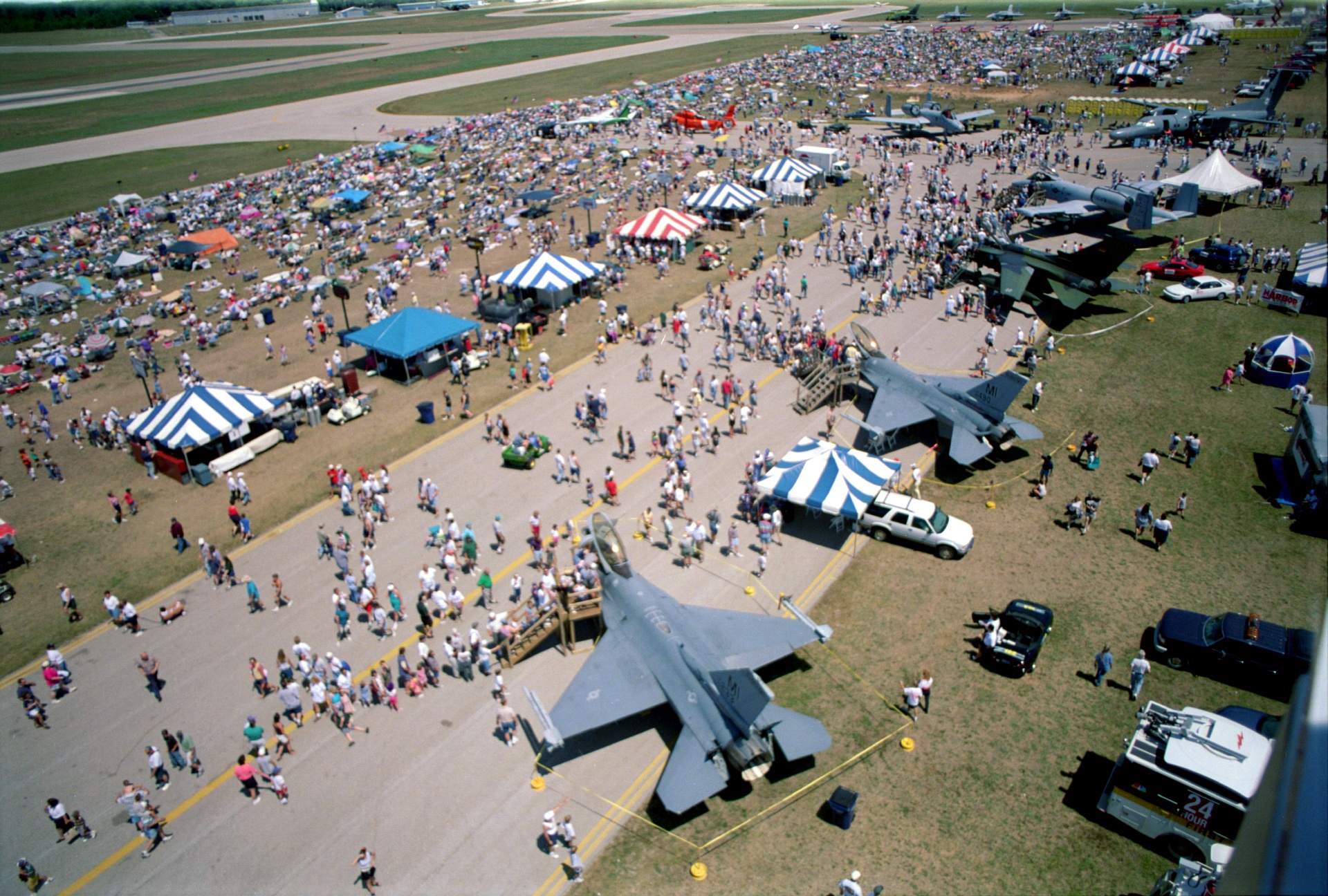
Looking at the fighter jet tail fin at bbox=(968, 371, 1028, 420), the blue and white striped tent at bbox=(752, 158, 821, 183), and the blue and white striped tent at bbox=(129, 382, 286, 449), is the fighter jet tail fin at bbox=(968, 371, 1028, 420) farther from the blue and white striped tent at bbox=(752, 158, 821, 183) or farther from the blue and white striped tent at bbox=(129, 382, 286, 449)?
the blue and white striped tent at bbox=(752, 158, 821, 183)

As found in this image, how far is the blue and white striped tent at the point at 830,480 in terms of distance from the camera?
25969 mm

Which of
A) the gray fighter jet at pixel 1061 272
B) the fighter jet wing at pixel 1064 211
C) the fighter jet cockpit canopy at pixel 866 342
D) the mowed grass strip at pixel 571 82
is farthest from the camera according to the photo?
the mowed grass strip at pixel 571 82

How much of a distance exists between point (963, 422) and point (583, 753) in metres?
19.1

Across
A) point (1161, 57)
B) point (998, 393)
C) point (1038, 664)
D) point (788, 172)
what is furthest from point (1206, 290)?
point (1161, 57)

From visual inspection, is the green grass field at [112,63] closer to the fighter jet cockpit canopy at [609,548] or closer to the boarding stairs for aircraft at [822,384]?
the boarding stairs for aircraft at [822,384]

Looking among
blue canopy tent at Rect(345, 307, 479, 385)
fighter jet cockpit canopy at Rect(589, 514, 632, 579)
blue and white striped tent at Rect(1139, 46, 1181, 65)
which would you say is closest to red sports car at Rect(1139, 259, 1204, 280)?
blue canopy tent at Rect(345, 307, 479, 385)

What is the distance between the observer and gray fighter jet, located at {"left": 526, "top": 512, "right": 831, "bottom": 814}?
58.7 ft

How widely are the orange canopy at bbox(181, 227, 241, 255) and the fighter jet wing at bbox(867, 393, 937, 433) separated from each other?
50.6m

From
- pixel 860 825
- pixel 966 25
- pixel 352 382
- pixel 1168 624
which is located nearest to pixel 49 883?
pixel 860 825

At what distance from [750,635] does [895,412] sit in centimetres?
1388

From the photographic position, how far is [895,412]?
31.6 metres

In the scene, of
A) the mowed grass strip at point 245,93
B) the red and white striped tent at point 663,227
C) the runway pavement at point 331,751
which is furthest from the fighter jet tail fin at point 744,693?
the mowed grass strip at point 245,93

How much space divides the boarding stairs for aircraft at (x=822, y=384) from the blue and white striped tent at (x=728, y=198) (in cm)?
2576

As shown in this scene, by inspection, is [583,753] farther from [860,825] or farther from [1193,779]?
[1193,779]
